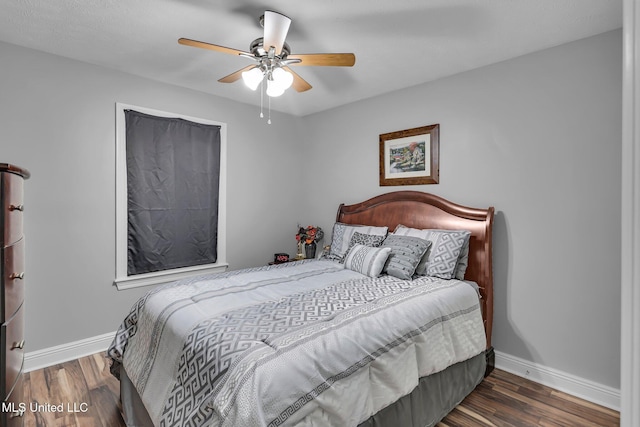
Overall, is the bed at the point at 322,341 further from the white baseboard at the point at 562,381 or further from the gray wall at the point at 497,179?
the gray wall at the point at 497,179

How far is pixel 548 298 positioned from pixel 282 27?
2706mm

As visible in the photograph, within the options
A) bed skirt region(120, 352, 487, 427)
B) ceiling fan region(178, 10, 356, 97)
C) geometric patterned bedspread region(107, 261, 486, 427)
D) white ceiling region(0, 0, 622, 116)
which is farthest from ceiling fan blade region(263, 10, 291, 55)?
bed skirt region(120, 352, 487, 427)

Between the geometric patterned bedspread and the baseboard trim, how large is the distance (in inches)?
41.1

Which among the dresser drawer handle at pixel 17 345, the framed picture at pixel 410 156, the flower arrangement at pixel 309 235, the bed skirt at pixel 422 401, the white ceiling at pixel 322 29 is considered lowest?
the bed skirt at pixel 422 401

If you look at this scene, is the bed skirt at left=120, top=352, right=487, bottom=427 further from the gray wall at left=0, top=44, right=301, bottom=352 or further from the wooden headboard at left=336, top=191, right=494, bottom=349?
the gray wall at left=0, top=44, right=301, bottom=352

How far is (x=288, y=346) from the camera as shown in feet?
4.70

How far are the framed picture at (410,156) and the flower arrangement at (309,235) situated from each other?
1.06 m

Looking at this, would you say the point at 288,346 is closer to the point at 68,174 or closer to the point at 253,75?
the point at 253,75

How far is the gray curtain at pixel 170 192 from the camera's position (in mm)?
3150

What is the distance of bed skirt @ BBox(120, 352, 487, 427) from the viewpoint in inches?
67.6

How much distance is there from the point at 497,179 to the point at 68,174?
11.8 feet

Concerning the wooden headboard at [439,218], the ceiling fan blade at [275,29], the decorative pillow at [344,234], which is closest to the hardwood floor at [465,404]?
the wooden headboard at [439,218]

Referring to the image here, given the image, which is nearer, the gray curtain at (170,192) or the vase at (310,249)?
the gray curtain at (170,192)

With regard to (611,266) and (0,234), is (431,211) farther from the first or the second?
(0,234)
